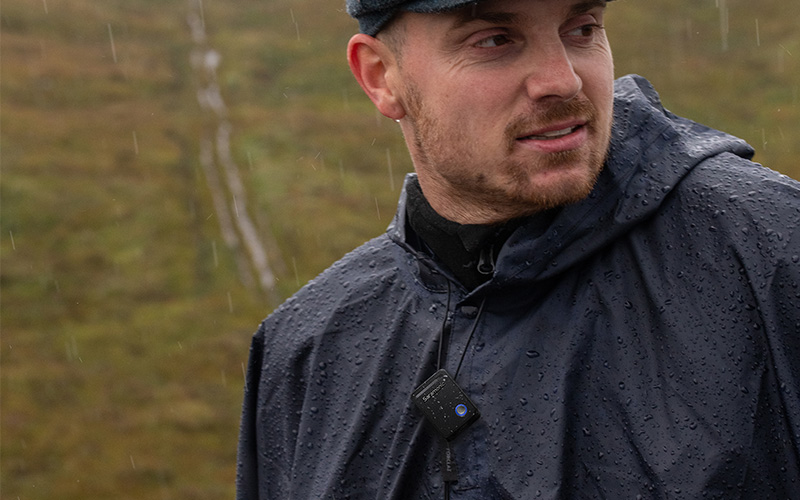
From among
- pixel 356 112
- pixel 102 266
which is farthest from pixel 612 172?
pixel 356 112

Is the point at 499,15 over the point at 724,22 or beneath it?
over

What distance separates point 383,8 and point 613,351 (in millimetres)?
1464

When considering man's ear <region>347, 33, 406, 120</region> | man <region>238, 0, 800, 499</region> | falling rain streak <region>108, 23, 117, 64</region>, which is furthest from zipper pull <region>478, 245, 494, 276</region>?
falling rain streak <region>108, 23, 117, 64</region>

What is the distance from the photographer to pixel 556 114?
9.28 ft

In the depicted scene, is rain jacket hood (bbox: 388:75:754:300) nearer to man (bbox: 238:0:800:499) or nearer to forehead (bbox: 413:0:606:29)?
man (bbox: 238:0:800:499)

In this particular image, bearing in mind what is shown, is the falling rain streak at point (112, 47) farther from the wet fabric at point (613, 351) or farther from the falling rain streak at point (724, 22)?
the wet fabric at point (613, 351)

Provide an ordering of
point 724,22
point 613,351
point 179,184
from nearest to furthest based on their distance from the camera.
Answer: point 613,351, point 179,184, point 724,22

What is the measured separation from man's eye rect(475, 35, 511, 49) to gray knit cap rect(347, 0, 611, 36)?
5.5 inches

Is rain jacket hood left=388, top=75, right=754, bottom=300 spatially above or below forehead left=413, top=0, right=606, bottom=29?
below

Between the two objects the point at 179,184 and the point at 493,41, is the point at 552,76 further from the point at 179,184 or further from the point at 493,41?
the point at 179,184

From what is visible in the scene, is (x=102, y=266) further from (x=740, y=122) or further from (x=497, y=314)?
(x=497, y=314)

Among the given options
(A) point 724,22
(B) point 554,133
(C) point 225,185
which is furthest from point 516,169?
(A) point 724,22

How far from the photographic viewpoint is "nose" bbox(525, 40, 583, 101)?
278 centimetres

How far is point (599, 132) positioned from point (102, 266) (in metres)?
26.7
